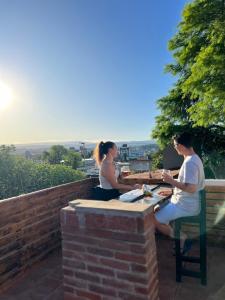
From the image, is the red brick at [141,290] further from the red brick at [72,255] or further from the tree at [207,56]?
the tree at [207,56]

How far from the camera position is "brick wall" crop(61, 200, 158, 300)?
65.8 inches

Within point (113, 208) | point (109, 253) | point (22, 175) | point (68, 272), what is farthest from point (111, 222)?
point (22, 175)

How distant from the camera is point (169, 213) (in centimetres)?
249

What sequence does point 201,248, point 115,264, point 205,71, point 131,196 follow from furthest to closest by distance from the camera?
point 205,71 < point 131,196 < point 201,248 < point 115,264

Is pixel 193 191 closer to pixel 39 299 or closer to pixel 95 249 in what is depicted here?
pixel 95 249

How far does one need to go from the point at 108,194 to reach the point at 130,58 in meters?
7.42

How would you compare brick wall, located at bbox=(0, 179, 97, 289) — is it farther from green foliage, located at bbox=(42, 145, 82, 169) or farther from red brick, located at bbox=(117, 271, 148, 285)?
green foliage, located at bbox=(42, 145, 82, 169)

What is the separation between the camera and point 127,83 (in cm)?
1224

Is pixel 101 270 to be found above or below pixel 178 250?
above

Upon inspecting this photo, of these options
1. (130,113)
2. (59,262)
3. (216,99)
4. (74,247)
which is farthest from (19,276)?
(130,113)

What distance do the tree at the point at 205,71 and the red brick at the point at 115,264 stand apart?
4.94 m

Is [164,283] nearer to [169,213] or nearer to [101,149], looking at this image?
[169,213]

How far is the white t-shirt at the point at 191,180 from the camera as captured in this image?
231 cm

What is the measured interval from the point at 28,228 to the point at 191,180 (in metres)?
1.94
